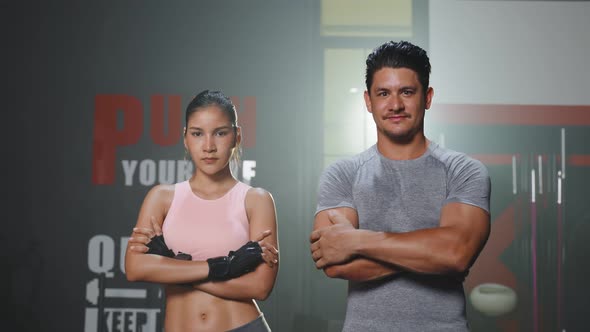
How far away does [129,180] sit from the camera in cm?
369

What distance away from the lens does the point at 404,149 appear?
2.25m

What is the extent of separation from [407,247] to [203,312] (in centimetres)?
109

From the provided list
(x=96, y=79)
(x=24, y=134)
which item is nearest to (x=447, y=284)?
(x=96, y=79)

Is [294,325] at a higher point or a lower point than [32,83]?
lower

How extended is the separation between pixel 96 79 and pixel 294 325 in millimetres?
2066

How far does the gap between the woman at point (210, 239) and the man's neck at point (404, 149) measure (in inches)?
31.2

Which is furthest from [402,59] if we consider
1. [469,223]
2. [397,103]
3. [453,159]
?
[469,223]

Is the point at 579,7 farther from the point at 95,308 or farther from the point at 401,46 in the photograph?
the point at 95,308

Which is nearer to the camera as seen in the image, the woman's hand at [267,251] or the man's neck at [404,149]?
the man's neck at [404,149]

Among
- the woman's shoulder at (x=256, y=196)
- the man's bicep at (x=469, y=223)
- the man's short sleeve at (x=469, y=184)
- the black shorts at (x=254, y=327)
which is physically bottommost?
the black shorts at (x=254, y=327)

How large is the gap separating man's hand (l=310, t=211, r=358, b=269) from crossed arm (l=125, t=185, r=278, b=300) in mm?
590

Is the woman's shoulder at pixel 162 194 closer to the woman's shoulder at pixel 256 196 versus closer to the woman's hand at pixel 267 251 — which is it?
the woman's shoulder at pixel 256 196

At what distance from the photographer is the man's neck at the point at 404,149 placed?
7.38 feet

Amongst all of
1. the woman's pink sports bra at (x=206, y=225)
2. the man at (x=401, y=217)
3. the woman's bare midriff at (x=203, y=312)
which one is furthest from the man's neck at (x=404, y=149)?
the woman's bare midriff at (x=203, y=312)
